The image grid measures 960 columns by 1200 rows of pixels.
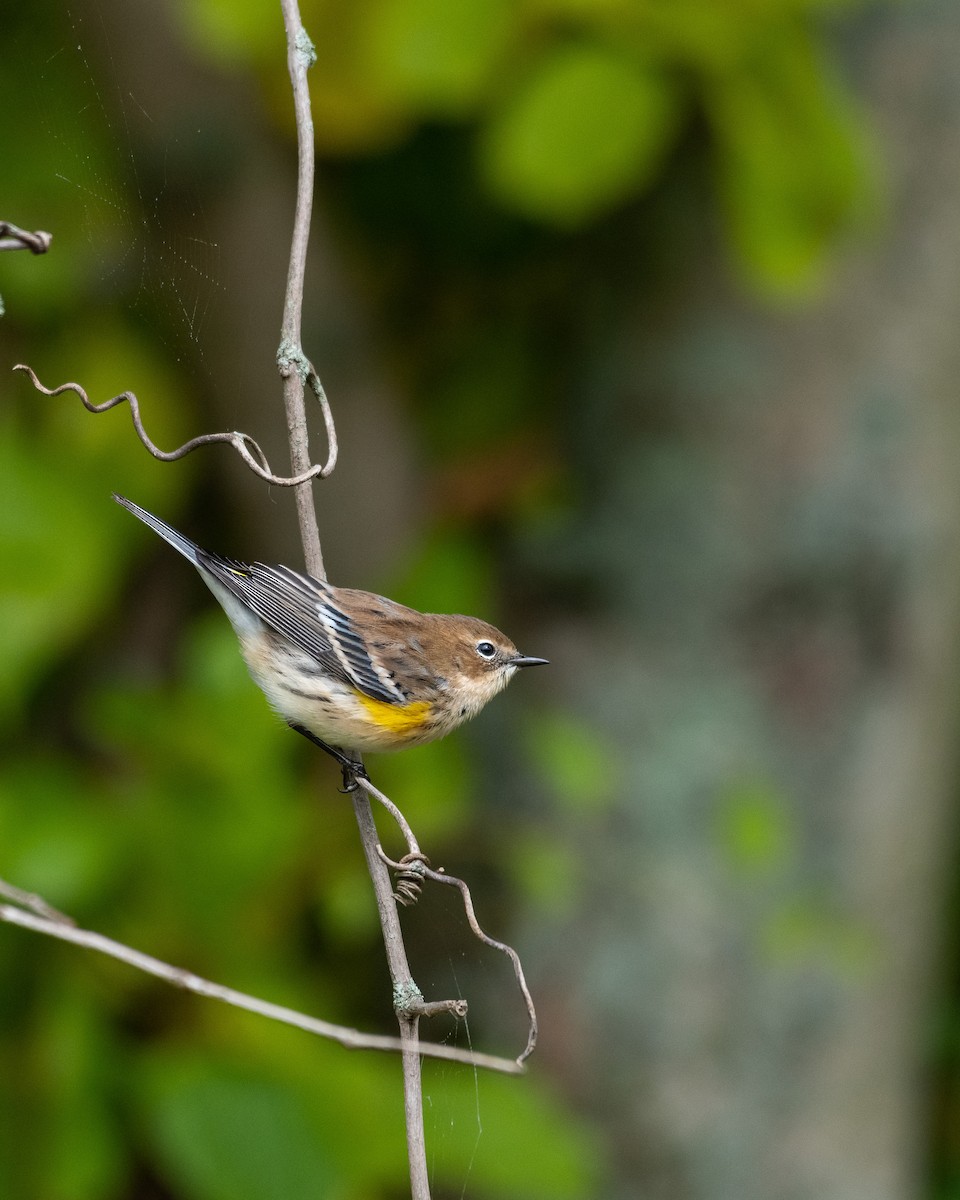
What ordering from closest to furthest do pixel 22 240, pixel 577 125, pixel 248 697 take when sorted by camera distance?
pixel 22 240 < pixel 248 697 < pixel 577 125

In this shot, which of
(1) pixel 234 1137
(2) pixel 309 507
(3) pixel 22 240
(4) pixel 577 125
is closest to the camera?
(3) pixel 22 240

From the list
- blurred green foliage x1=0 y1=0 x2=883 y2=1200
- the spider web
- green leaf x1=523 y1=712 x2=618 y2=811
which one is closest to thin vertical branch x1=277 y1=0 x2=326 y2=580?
blurred green foliage x1=0 y1=0 x2=883 y2=1200

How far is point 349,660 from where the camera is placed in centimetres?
246

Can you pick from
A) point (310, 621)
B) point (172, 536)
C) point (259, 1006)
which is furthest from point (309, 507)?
point (310, 621)

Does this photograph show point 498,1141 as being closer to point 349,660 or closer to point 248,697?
point 248,697

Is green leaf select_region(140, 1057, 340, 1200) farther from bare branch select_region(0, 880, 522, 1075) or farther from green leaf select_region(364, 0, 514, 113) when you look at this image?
green leaf select_region(364, 0, 514, 113)

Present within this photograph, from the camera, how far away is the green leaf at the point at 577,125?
3.26 m

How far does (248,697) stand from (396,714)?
72 cm

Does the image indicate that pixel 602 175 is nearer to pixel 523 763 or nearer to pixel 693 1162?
pixel 523 763

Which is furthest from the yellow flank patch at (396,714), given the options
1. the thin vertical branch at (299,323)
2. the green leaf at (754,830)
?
the green leaf at (754,830)

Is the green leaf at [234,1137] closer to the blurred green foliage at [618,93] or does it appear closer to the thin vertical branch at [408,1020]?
the thin vertical branch at [408,1020]

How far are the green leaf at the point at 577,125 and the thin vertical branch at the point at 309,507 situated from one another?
1.79 meters

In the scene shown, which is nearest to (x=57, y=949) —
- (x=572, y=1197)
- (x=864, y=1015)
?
(x=572, y=1197)

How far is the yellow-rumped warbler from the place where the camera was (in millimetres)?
2318
